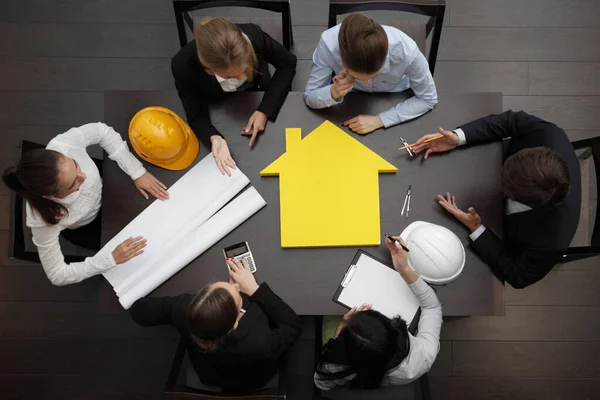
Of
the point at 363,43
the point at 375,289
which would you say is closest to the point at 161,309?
the point at 375,289

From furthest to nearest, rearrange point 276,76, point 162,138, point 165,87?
point 165,87 → point 276,76 → point 162,138

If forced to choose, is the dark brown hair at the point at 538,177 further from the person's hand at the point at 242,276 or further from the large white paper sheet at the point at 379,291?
the person's hand at the point at 242,276

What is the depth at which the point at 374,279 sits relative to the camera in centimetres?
159

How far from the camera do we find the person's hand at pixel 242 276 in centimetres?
155

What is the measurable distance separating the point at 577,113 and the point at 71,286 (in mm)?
2713

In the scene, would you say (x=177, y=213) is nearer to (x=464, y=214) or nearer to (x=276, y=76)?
(x=276, y=76)

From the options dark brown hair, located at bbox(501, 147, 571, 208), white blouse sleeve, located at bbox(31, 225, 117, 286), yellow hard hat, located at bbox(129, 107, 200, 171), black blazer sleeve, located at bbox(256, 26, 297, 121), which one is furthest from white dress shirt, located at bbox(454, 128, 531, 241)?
white blouse sleeve, located at bbox(31, 225, 117, 286)

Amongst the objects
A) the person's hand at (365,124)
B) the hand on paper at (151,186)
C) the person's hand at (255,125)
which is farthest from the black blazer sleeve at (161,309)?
the person's hand at (365,124)

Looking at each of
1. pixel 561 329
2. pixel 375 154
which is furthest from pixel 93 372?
pixel 561 329

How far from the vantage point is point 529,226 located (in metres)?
1.55

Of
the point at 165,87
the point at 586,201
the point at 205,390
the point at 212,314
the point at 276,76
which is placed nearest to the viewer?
the point at 212,314

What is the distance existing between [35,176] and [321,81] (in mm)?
1023

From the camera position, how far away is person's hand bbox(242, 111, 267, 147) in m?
1.63

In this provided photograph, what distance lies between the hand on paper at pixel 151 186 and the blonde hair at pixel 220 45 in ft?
1.42
